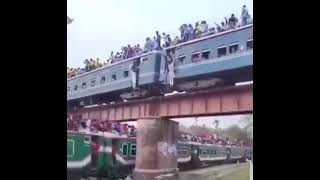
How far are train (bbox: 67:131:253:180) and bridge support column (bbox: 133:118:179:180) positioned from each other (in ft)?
0.08

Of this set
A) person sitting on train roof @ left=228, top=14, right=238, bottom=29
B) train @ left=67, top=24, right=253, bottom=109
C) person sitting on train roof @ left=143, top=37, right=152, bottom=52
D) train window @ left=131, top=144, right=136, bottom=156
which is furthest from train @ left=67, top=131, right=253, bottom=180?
person sitting on train roof @ left=228, top=14, right=238, bottom=29

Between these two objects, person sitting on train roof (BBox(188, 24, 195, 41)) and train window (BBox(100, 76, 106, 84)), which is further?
train window (BBox(100, 76, 106, 84))

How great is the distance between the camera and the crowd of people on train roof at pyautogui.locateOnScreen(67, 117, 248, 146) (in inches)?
63.1

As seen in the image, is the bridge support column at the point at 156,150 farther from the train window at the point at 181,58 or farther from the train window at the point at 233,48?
the train window at the point at 233,48

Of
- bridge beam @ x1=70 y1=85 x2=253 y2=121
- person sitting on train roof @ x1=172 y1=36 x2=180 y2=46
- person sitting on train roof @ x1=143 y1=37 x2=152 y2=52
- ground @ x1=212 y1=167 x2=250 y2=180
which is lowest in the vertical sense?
ground @ x1=212 y1=167 x2=250 y2=180

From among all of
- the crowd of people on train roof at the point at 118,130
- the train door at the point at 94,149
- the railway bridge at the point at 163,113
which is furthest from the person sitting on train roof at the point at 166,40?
the train door at the point at 94,149

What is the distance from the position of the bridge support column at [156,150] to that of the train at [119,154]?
3 cm

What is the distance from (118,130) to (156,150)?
18 centimetres

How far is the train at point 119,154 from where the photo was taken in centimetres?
158

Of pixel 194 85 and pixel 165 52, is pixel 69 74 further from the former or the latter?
pixel 194 85

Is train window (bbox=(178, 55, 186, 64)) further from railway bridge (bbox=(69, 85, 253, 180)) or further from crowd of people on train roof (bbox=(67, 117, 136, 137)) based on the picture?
crowd of people on train roof (bbox=(67, 117, 136, 137))
